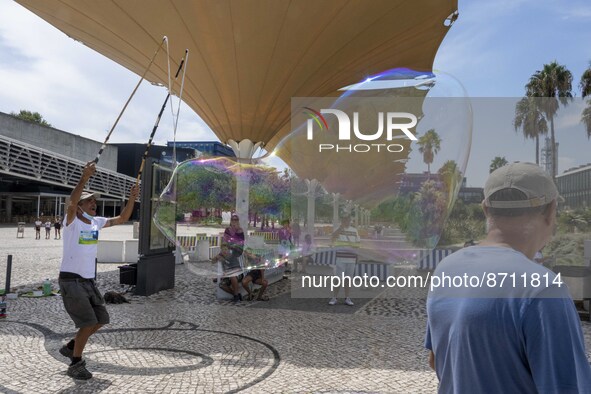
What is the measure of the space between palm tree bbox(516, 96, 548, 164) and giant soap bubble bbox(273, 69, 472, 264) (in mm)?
1297

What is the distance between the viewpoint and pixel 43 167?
1535 inches

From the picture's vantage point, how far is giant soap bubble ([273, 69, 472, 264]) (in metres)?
4.45

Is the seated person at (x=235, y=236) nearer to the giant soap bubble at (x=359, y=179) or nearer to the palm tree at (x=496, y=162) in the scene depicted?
the giant soap bubble at (x=359, y=179)

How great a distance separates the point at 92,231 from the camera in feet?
15.5

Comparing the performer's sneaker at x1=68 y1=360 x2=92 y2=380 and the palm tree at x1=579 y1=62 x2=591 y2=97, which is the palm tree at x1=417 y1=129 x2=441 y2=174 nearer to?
the performer's sneaker at x1=68 y1=360 x2=92 y2=380

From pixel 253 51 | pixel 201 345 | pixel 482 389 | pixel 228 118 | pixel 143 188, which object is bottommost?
pixel 201 345

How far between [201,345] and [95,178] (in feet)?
150

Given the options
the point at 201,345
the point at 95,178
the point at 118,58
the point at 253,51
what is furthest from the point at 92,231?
the point at 95,178

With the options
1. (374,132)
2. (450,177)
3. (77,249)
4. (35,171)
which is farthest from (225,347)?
(35,171)

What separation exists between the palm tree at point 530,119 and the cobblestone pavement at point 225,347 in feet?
9.71

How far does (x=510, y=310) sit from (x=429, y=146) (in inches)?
146

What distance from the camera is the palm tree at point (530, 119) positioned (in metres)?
2.46

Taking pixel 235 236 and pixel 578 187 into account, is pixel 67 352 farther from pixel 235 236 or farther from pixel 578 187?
pixel 578 187

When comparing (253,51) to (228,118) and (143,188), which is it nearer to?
(228,118)
